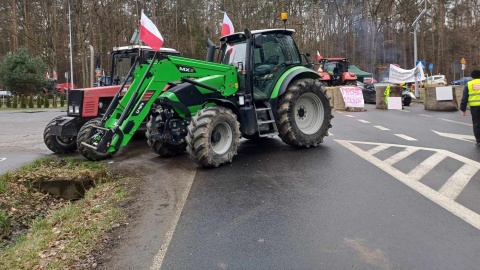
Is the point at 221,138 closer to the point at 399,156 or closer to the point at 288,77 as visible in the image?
the point at 288,77

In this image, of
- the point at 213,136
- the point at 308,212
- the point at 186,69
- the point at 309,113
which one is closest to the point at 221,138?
the point at 213,136

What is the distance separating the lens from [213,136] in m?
7.71

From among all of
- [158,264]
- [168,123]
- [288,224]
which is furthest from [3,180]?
[288,224]

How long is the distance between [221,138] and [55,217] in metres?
3.29

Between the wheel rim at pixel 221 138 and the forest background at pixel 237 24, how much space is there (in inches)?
1079

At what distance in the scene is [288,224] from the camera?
471cm

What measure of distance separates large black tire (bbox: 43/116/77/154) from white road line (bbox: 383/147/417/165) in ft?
23.0

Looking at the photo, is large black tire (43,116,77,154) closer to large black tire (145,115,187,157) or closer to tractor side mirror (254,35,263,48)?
large black tire (145,115,187,157)

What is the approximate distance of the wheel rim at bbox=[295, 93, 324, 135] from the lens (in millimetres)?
9539

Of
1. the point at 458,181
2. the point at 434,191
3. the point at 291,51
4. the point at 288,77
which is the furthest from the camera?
the point at 291,51

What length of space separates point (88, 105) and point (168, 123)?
288cm

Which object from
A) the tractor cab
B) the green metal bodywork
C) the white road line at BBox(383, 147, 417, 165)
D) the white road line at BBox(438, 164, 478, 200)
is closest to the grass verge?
the green metal bodywork

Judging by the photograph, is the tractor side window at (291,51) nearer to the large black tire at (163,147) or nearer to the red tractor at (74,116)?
the red tractor at (74,116)

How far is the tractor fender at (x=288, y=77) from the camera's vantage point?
8743 mm
